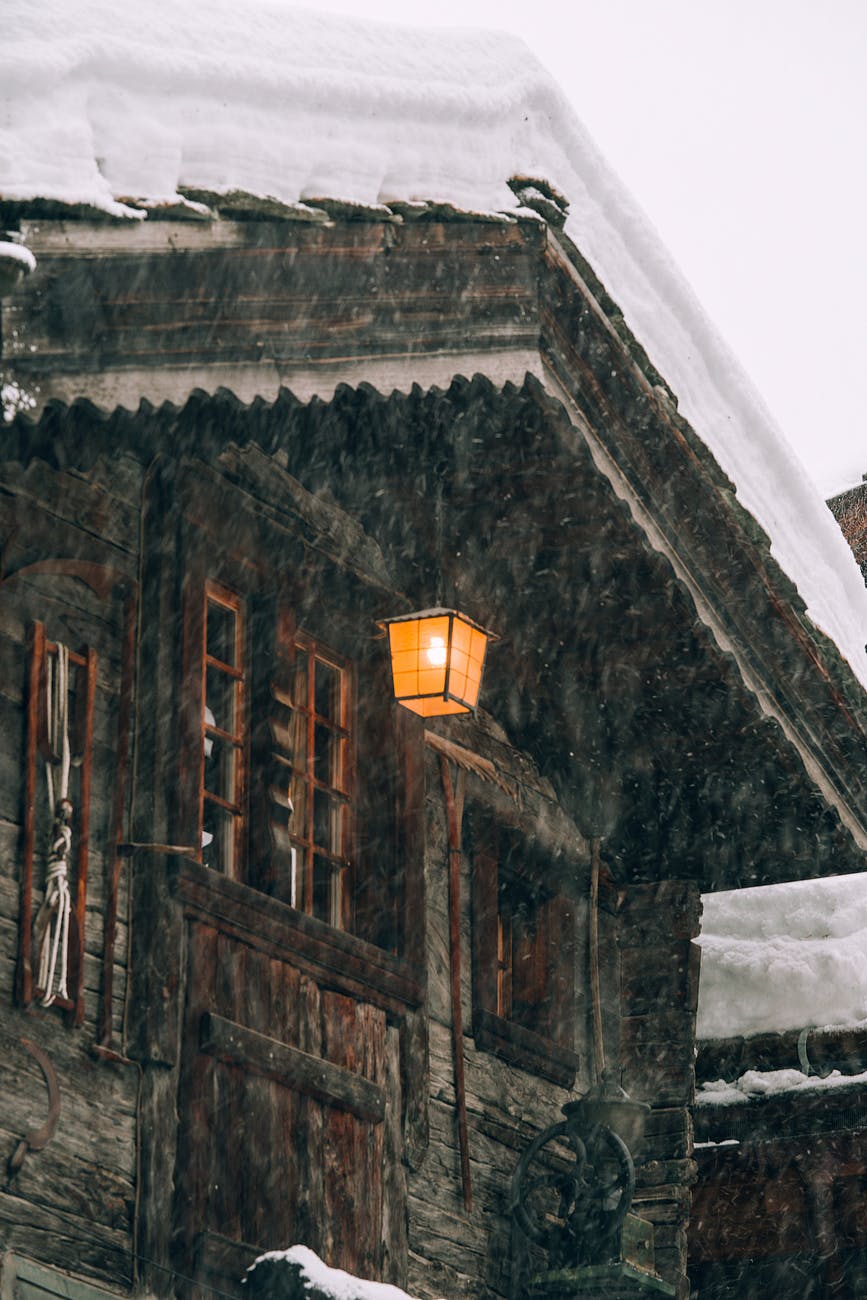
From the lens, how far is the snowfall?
18.8ft

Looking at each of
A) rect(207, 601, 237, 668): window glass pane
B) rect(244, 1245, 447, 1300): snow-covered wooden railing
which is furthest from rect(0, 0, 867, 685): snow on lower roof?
rect(244, 1245, 447, 1300): snow-covered wooden railing

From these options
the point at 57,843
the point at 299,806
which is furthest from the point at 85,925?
the point at 299,806

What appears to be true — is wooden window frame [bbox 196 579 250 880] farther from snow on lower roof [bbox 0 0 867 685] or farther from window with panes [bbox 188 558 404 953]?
snow on lower roof [bbox 0 0 867 685]

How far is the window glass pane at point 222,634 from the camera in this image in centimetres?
768

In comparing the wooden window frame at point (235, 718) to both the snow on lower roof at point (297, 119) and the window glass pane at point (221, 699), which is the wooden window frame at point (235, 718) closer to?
the window glass pane at point (221, 699)

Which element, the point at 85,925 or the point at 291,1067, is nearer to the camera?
the point at 85,925

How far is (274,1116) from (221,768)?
1.17 m

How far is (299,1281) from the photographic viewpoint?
6738 millimetres

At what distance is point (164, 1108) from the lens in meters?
6.66

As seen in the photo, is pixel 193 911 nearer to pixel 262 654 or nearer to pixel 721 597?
pixel 262 654

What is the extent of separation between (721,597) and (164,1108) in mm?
2891

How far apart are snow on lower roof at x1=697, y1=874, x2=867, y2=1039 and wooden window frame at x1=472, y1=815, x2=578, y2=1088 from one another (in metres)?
2.09

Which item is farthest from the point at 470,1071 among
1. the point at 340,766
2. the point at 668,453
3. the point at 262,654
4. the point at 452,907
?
the point at 668,453

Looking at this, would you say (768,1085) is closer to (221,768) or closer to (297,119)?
(221,768)
